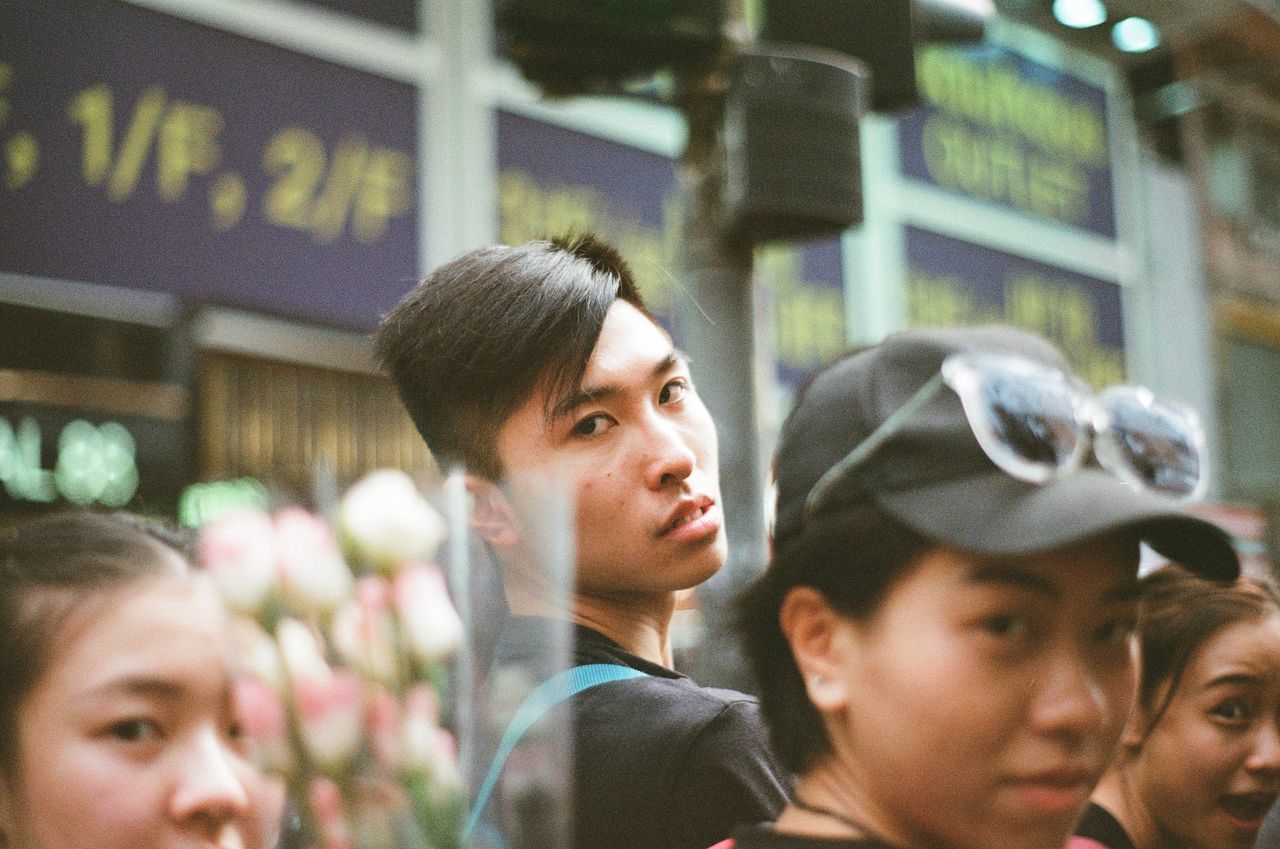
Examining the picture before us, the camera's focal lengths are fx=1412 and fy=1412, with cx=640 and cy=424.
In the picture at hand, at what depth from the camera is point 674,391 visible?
1.89 meters

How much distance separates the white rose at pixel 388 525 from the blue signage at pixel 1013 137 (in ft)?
23.7

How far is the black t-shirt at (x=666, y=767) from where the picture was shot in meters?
1.53

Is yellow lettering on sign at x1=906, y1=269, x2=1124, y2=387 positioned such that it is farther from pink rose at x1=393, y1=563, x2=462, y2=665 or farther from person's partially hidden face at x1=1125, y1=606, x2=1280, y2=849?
pink rose at x1=393, y1=563, x2=462, y2=665

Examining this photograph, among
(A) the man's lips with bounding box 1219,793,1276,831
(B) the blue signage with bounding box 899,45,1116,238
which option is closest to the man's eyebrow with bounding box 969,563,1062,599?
(A) the man's lips with bounding box 1219,793,1276,831

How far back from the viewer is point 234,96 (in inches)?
206

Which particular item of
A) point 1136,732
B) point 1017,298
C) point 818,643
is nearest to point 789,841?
point 818,643

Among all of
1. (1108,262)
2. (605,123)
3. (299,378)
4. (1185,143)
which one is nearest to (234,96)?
(299,378)

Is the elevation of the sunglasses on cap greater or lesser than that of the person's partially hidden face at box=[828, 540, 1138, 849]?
greater

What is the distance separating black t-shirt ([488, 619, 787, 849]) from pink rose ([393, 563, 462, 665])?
1.56 feet

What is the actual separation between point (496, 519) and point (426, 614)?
1.16 feet

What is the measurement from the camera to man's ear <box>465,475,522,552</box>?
1397 mm

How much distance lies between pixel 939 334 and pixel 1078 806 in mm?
428

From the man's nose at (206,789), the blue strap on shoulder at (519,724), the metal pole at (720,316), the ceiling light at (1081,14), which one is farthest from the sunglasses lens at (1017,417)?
the ceiling light at (1081,14)

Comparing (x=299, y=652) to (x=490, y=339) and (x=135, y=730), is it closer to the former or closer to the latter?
(x=135, y=730)
